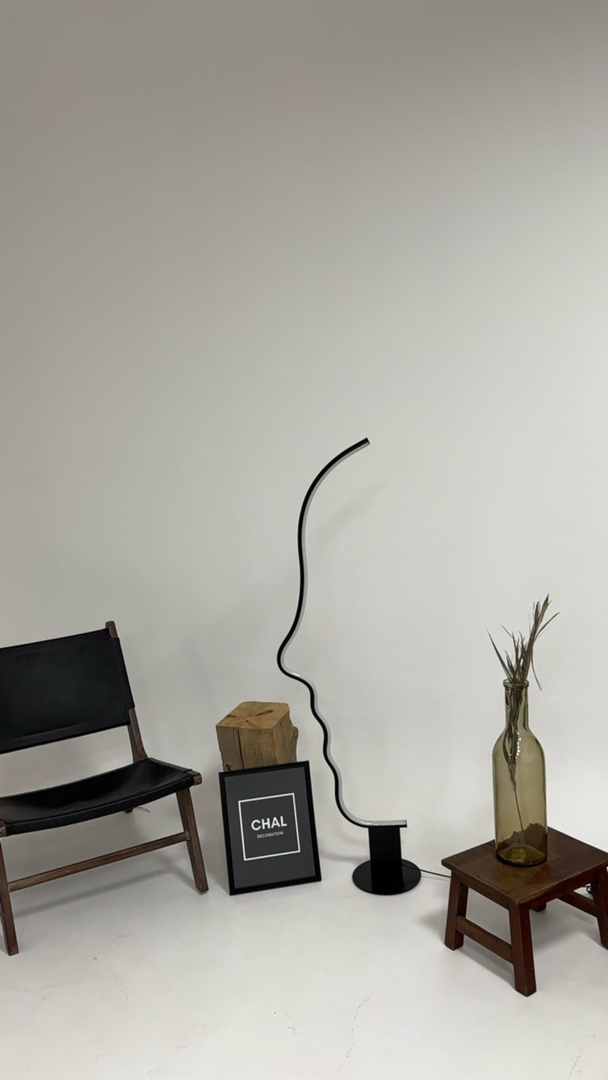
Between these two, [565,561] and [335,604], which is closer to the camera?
[565,561]

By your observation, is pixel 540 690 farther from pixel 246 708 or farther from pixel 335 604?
pixel 246 708

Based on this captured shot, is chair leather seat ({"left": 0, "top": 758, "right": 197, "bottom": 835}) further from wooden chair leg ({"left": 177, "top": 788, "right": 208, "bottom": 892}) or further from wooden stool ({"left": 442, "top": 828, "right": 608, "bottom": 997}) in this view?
wooden stool ({"left": 442, "top": 828, "right": 608, "bottom": 997})

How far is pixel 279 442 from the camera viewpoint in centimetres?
346

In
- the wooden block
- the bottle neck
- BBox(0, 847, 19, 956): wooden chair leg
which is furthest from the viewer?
the wooden block

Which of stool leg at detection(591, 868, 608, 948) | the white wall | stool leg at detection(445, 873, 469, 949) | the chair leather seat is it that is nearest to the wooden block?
the chair leather seat

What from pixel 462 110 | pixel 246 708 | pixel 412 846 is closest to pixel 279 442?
pixel 246 708

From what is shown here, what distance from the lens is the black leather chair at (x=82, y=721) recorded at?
2955mm

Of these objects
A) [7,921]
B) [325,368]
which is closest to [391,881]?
[7,921]

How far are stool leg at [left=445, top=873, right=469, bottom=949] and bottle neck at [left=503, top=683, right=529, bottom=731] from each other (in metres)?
0.44

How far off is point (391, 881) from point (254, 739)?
0.61 m

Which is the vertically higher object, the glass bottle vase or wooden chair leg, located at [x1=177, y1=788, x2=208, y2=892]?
the glass bottle vase

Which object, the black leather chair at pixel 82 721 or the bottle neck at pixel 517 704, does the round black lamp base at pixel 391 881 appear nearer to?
the black leather chair at pixel 82 721

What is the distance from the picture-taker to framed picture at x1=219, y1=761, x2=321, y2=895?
3.04 m

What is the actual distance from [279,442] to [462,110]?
123cm
